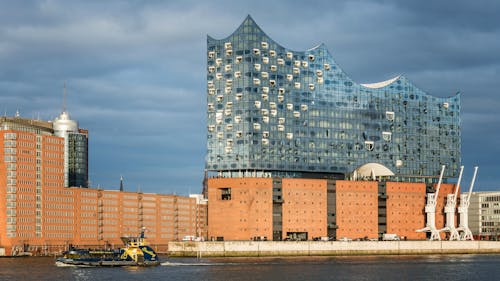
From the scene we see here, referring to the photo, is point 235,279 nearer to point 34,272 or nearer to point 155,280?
point 155,280

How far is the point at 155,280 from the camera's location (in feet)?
440

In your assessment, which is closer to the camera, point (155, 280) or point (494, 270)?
point (155, 280)

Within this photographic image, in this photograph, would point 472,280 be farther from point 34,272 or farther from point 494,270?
point 34,272

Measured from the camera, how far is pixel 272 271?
153m

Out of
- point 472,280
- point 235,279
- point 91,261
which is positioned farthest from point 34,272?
point 472,280

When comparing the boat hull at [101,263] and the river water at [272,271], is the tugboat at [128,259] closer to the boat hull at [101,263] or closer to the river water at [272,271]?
the boat hull at [101,263]

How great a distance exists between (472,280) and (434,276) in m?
8.67

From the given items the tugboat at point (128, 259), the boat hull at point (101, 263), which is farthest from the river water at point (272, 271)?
Answer: the tugboat at point (128, 259)

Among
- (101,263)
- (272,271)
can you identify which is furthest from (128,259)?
(272,271)

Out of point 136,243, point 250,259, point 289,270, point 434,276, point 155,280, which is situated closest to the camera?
point 155,280

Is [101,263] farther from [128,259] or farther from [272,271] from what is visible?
[272,271]

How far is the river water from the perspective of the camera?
A: 140m

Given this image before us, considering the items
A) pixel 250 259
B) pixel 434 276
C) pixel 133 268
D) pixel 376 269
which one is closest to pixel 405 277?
pixel 434 276

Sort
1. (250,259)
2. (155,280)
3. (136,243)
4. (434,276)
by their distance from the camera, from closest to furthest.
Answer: (155,280) → (434,276) → (136,243) → (250,259)
